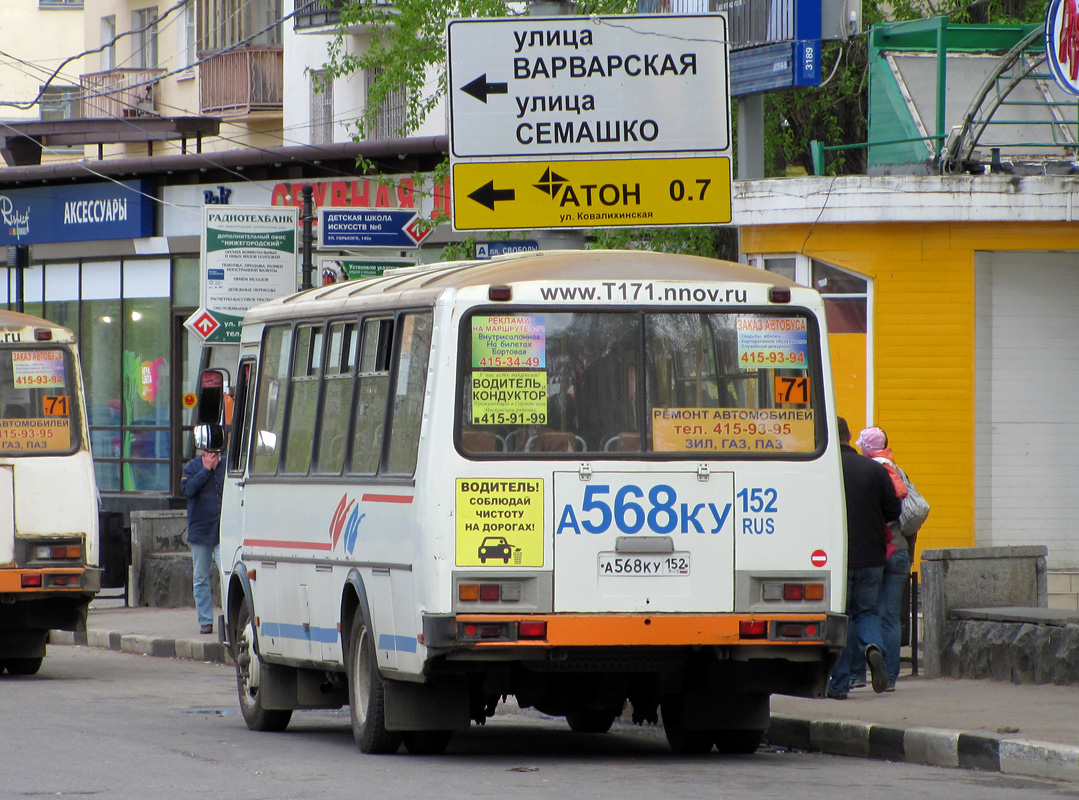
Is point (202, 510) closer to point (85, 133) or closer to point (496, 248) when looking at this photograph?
point (496, 248)

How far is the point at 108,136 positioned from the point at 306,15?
159 inches

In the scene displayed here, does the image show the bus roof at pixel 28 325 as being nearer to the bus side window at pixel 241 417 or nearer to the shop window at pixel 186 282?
the bus side window at pixel 241 417

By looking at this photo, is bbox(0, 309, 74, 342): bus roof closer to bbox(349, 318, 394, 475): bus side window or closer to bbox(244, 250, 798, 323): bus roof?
bbox(349, 318, 394, 475): bus side window

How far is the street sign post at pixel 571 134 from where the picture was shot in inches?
566

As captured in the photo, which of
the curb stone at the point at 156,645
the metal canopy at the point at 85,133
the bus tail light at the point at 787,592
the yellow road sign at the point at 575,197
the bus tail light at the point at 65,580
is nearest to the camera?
the bus tail light at the point at 787,592

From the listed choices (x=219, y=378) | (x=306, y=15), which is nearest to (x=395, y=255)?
(x=219, y=378)

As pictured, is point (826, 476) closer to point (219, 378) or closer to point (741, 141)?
point (219, 378)

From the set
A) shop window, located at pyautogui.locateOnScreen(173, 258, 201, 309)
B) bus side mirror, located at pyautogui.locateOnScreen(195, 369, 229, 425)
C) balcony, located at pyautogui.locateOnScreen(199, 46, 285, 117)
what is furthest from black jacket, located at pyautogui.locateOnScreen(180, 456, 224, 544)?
balcony, located at pyautogui.locateOnScreen(199, 46, 285, 117)

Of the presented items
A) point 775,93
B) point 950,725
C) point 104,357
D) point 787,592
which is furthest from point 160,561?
point 787,592

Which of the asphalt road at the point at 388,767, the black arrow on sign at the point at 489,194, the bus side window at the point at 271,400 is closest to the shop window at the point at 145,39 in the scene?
the black arrow on sign at the point at 489,194

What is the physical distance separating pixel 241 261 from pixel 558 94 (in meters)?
6.07

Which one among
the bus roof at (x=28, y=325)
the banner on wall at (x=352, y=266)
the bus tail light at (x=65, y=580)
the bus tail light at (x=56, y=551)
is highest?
the banner on wall at (x=352, y=266)

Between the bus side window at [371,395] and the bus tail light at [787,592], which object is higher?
the bus side window at [371,395]

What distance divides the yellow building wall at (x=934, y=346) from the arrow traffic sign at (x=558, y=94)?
14.4ft
